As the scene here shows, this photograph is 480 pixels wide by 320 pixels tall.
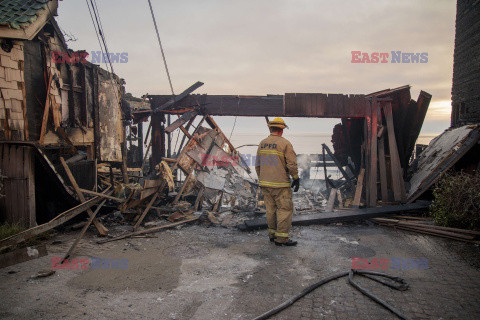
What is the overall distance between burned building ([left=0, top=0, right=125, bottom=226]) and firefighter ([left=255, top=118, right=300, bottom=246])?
4584 mm

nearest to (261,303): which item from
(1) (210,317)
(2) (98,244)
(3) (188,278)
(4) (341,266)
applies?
(1) (210,317)

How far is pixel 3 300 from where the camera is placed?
292cm

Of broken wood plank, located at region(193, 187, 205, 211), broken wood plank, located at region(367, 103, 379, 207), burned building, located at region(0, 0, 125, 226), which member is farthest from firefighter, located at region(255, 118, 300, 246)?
burned building, located at region(0, 0, 125, 226)

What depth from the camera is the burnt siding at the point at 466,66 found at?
839cm

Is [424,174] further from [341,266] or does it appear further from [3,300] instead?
[3,300]

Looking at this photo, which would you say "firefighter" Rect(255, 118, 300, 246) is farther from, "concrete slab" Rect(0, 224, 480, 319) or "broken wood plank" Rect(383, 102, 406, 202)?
"broken wood plank" Rect(383, 102, 406, 202)

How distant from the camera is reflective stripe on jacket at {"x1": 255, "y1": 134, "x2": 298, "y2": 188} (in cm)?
495

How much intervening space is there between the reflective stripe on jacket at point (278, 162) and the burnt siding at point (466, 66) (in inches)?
291

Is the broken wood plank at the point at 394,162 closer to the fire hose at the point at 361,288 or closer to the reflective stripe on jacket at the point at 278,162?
the reflective stripe on jacket at the point at 278,162

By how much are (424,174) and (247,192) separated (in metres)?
5.89

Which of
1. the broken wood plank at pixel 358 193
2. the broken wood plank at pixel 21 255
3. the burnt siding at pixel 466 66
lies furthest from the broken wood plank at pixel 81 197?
the burnt siding at pixel 466 66

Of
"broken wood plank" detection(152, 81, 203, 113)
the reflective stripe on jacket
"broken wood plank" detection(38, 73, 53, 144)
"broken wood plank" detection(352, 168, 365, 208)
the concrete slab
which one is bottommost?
the concrete slab

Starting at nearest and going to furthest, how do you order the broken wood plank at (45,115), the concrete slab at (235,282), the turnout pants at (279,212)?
the concrete slab at (235,282) < the turnout pants at (279,212) < the broken wood plank at (45,115)

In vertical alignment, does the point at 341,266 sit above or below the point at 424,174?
below
